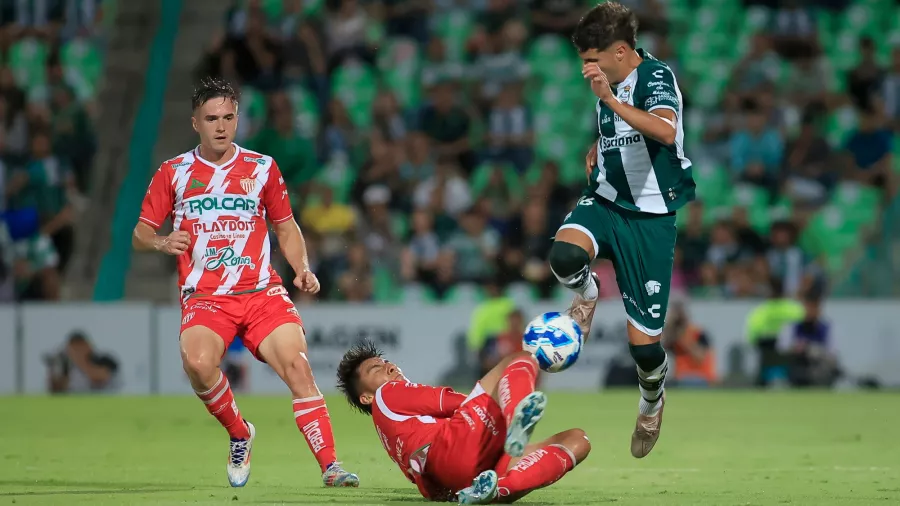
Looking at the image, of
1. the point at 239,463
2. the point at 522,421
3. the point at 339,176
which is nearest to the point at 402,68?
the point at 339,176

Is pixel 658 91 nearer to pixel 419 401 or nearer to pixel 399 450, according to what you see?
pixel 419 401

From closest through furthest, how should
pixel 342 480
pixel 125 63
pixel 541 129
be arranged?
pixel 342 480, pixel 541 129, pixel 125 63

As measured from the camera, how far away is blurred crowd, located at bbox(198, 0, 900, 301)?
56.7ft

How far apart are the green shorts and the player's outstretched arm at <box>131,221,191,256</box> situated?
2.18 m

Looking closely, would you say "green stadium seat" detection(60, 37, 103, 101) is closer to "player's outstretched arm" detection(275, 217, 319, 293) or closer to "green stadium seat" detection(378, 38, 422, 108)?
"green stadium seat" detection(378, 38, 422, 108)

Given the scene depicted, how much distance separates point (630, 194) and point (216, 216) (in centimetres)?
245

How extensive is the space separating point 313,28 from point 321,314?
17.5ft

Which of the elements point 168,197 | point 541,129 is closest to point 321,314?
point 541,129

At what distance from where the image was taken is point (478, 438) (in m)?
6.80

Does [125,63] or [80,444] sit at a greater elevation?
[125,63]

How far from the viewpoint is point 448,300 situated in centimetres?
1714

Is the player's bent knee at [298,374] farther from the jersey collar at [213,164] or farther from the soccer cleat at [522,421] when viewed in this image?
the soccer cleat at [522,421]

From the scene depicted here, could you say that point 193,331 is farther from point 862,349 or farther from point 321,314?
point 862,349

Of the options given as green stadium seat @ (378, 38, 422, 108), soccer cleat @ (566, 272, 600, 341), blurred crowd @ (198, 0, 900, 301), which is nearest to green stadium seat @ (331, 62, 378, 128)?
blurred crowd @ (198, 0, 900, 301)
